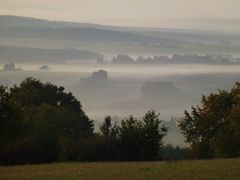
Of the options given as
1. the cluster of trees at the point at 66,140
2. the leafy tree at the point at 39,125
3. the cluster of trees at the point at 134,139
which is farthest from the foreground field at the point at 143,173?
the cluster of trees at the point at 134,139

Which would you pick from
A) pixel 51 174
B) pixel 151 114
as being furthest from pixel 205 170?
pixel 151 114

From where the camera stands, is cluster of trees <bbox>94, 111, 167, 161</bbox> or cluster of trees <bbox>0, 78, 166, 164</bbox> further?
cluster of trees <bbox>94, 111, 167, 161</bbox>

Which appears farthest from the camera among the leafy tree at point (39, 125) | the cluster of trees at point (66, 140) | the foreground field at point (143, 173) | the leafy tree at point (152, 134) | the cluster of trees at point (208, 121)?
the cluster of trees at point (208, 121)

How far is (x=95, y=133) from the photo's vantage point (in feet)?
230

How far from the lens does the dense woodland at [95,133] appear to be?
181 feet

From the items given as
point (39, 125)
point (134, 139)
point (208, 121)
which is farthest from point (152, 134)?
point (39, 125)

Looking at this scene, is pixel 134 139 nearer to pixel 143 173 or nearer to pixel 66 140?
pixel 66 140

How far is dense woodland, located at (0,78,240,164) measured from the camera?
55031mm

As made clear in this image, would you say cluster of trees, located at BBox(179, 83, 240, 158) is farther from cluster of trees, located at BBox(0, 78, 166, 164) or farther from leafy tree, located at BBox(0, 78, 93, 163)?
leafy tree, located at BBox(0, 78, 93, 163)

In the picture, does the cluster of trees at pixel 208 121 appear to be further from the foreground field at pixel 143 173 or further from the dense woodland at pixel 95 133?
the foreground field at pixel 143 173

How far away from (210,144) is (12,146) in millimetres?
25617

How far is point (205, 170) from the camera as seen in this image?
106 feet

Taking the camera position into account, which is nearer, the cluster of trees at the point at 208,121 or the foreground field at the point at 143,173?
the foreground field at the point at 143,173

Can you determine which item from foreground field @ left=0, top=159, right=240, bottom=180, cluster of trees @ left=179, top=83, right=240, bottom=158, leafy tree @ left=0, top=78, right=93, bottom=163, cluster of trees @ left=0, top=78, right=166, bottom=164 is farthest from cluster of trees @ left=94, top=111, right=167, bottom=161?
foreground field @ left=0, top=159, right=240, bottom=180
